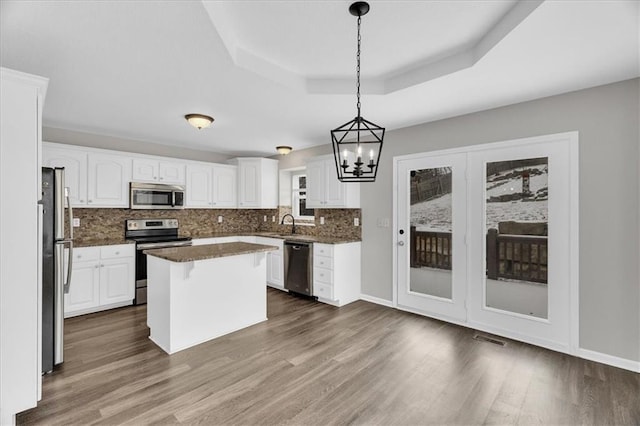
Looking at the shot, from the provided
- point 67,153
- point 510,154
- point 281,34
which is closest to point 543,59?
point 510,154

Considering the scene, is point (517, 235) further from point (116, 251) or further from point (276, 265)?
point (116, 251)

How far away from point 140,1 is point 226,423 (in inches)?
98.7

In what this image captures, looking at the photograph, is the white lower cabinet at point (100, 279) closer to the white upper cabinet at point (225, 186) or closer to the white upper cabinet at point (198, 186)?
the white upper cabinet at point (198, 186)

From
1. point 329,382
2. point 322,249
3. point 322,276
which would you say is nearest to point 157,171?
point 322,249

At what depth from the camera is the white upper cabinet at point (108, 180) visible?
422cm

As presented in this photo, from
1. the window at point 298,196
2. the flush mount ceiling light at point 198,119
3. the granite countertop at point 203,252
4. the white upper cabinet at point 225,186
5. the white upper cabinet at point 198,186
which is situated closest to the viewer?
the granite countertop at point 203,252

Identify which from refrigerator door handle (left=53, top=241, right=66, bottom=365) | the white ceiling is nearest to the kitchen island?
refrigerator door handle (left=53, top=241, right=66, bottom=365)

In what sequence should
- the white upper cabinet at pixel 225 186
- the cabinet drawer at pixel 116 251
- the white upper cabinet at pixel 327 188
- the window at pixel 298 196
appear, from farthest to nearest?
1. the window at pixel 298 196
2. the white upper cabinet at pixel 225 186
3. the white upper cabinet at pixel 327 188
4. the cabinet drawer at pixel 116 251

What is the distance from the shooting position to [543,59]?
2.31 meters

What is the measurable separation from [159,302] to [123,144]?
9.72ft

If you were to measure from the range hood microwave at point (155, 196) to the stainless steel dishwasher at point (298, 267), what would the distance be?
1.90 meters

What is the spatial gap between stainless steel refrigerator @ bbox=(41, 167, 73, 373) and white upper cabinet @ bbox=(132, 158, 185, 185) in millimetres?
2118

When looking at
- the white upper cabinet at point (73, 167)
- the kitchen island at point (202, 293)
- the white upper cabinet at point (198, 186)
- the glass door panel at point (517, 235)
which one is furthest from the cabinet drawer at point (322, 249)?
the white upper cabinet at point (73, 167)

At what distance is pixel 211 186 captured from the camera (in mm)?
5512
